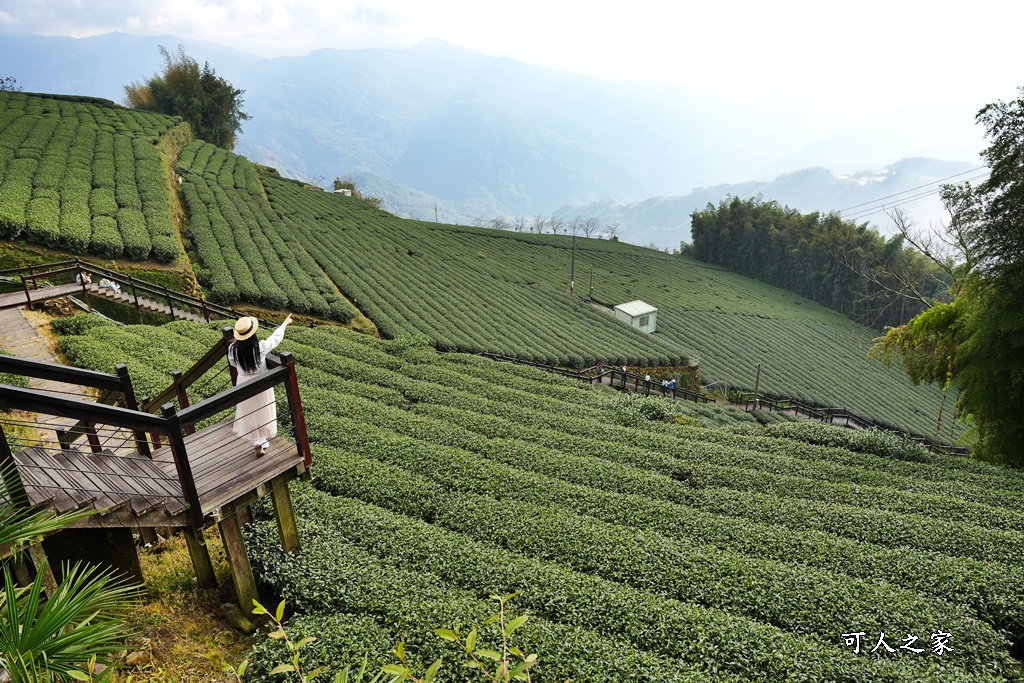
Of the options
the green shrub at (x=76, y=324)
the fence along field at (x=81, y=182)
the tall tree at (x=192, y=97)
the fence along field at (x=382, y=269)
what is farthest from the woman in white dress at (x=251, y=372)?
the tall tree at (x=192, y=97)

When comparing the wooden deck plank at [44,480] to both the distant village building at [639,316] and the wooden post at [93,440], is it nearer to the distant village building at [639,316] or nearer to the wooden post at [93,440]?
the wooden post at [93,440]

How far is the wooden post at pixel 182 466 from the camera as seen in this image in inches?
198

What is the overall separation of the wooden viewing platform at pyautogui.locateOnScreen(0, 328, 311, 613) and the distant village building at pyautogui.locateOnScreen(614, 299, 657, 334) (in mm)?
38617

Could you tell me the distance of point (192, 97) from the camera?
203 ft

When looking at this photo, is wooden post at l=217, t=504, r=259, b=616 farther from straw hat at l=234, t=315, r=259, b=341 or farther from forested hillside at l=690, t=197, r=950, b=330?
forested hillside at l=690, t=197, r=950, b=330

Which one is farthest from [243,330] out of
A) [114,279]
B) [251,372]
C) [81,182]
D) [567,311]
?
[567,311]

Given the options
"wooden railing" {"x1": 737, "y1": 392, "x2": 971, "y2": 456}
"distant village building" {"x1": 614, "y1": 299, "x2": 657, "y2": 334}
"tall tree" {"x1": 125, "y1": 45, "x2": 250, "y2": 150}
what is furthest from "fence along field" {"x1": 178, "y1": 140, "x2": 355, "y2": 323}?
"wooden railing" {"x1": 737, "y1": 392, "x2": 971, "y2": 456}

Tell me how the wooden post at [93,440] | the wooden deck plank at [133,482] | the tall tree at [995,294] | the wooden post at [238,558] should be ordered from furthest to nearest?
the tall tree at [995,294], the wooden post at [93,440], the wooden post at [238,558], the wooden deck plank at [133,482]

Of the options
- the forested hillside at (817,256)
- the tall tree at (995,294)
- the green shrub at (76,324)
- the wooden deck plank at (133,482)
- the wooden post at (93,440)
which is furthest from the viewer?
the forested hillside at (817,256)

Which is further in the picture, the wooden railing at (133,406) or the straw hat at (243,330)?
the straw hat at (243,330)

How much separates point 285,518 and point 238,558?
2.62ft

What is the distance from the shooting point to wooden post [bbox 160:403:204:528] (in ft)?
16.5

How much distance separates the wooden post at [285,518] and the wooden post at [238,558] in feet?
1.74

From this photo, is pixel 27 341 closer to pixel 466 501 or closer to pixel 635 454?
pixel 466 501
